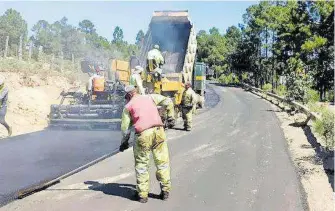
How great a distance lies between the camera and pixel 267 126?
48.8ft

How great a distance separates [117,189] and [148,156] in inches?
42.2

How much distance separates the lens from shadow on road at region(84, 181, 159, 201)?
6.50 m

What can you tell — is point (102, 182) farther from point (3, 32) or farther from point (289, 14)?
point (289, 14)

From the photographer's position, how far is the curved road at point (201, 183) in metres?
6.04

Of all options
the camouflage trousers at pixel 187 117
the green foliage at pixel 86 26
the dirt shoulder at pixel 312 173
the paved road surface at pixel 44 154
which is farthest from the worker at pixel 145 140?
the green foliage at pixel 86 26

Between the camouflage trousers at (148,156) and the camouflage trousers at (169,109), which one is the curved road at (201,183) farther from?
the camouflage trousers at (169,109)

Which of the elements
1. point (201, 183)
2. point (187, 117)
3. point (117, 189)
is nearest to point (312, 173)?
point (201, 183)

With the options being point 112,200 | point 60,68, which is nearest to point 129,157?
point 112,200

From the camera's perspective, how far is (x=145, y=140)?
6035mm

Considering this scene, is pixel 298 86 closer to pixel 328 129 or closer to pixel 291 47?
pixel 328 129

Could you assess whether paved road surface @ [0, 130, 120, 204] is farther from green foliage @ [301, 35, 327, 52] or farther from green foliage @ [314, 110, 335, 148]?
green foliage @ [301, 35, 327, 52]

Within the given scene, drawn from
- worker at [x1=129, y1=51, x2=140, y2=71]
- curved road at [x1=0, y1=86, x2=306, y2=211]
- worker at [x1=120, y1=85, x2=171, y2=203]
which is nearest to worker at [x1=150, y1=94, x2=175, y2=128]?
worker at [x1=120, y1=85, x2=171, y2=203]

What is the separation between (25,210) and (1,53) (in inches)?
1105

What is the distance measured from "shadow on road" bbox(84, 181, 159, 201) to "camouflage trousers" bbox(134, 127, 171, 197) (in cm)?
33
